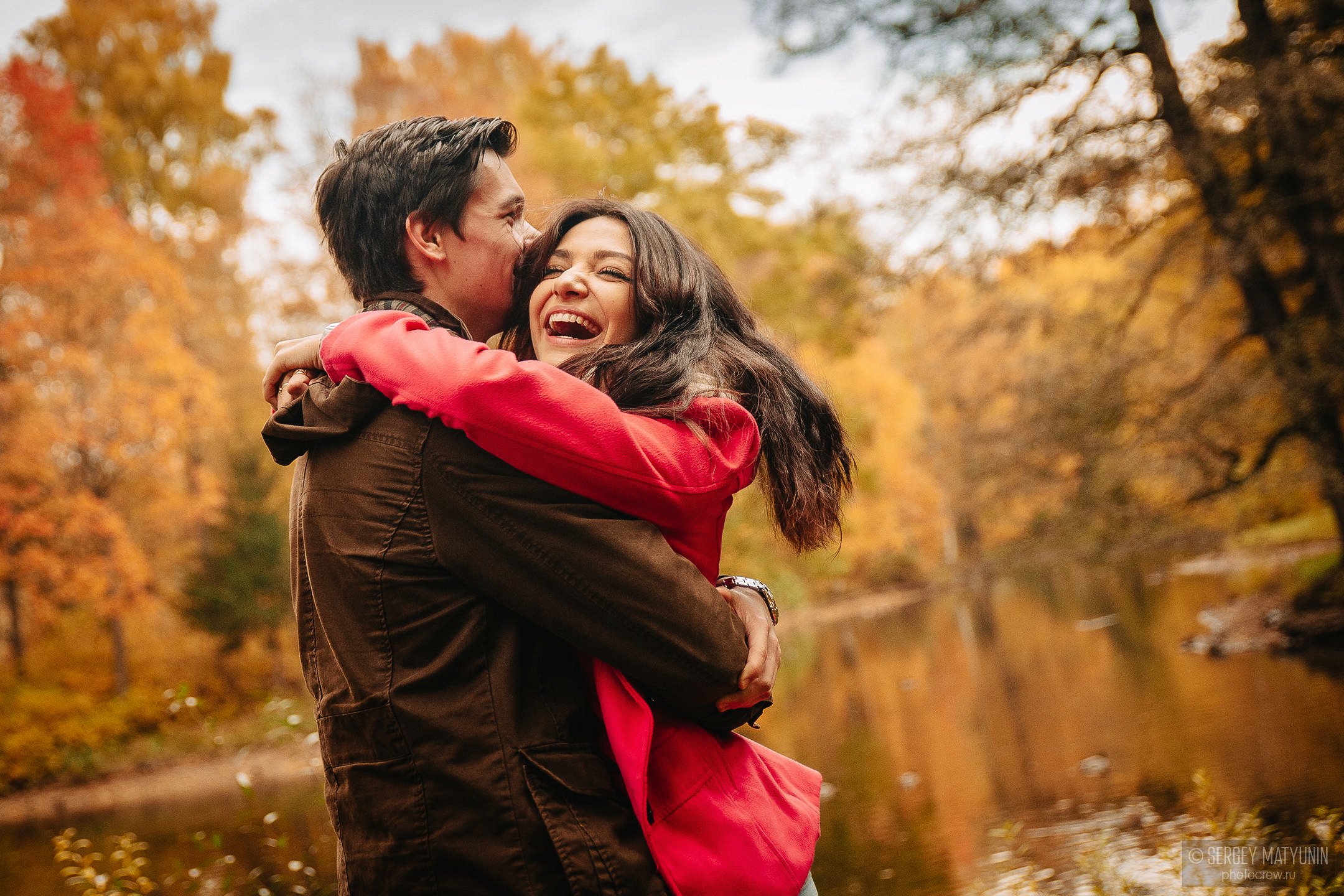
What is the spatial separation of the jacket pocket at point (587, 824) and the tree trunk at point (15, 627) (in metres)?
18.0

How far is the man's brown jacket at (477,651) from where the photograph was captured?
50.3 inches

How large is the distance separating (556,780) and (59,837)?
2.96 meters

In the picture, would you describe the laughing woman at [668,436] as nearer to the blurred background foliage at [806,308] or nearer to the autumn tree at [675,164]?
the blurred background foliage at [806,308]

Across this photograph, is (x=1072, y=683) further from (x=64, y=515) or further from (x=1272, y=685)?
(x=64, y=515)

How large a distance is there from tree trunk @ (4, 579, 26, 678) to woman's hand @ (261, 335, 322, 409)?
17.5m

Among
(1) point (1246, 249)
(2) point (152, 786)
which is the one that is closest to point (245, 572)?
(2) point (152, 786)

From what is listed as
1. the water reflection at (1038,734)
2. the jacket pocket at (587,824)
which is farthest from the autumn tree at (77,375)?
the jacket pocket at (587,824)

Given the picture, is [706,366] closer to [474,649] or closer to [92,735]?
[474,649]

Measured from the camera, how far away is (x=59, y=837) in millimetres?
3359

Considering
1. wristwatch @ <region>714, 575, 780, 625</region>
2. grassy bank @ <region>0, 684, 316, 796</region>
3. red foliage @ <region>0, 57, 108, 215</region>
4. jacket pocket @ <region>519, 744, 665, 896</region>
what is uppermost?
red foliage @ <region>0, 57, 108, 215</region>

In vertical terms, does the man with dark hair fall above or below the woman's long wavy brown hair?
below

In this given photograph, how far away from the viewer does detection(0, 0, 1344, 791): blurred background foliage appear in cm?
886

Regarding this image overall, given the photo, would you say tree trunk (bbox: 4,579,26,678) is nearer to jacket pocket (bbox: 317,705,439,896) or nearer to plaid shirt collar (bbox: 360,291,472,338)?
plaid shirt collar (bbox: 360,291,472,338)

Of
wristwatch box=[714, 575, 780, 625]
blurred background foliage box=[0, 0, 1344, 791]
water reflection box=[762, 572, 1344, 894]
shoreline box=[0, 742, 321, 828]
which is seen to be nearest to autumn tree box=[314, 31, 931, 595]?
blurred background foliage box=[0, 0, 1344, 791]
